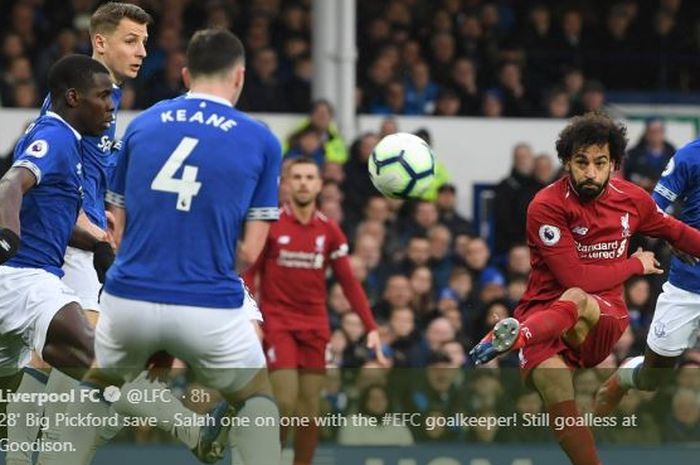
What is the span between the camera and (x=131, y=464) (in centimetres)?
1081

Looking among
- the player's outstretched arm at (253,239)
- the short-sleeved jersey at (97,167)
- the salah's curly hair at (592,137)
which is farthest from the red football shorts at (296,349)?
the player's outstretched arm at (253,239)

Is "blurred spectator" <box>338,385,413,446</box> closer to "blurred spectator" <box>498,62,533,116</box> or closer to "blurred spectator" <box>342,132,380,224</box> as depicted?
"blurred spectator" <box>342,132,380,224</box>

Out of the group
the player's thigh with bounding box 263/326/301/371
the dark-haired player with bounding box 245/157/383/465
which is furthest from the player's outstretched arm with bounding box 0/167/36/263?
the player's thigh with bounding box 263/326/301/371

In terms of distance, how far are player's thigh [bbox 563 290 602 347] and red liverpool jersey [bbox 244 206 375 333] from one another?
3298 mm

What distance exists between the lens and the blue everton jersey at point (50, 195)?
8883 mm

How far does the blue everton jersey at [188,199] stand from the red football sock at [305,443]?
15.2ft

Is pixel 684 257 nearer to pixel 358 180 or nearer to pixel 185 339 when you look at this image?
pixel 185 339

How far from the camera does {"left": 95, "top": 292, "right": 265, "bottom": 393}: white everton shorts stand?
7.55m

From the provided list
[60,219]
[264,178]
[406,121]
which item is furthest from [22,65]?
[264,178]

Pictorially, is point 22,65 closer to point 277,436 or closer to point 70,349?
point 70,349

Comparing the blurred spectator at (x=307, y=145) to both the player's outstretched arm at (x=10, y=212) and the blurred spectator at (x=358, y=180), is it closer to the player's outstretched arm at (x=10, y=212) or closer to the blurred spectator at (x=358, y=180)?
the blurred spectator at (x=358, y=180)

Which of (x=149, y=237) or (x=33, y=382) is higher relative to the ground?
(x=149, y=237)

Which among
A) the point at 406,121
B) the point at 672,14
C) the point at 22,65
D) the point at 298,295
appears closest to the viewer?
the point at 298,295

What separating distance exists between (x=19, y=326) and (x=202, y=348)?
177 centimetres
